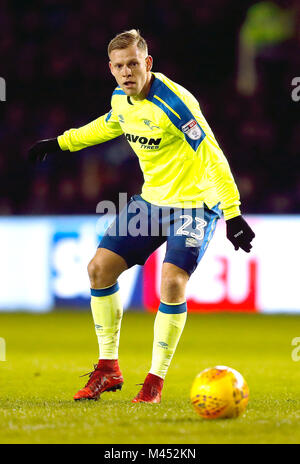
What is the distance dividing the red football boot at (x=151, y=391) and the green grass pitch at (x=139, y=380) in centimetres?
10

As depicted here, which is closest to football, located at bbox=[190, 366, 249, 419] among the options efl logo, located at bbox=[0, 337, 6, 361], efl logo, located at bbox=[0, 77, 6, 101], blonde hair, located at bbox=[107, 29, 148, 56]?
blonde hair, located at bbox=[107, 29, 148, 56]

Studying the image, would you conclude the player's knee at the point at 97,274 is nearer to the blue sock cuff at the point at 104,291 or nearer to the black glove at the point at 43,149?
the blue sock cuff at the point at 104,291

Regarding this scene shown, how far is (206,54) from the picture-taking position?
592 inches

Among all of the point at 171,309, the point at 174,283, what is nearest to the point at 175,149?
the point at 174,283

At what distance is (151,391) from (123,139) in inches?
349

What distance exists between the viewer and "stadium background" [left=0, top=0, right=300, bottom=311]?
11.0 metres

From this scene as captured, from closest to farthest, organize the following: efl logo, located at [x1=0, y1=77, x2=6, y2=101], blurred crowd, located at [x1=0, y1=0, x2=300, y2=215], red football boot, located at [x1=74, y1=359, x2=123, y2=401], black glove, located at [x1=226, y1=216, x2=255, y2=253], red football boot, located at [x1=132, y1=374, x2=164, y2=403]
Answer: black glove, located at [x1=226, y1=216, x2=255, y2=253]
red football boot, located at [x1=132, y1=374, x2=164, y2=403]
red football boot, located at [x1=74, y1=359, x2=123, y2=401]
blurred crowd, located at [x1=0, y1=0, x2=300, y2=215]
efl logo, located at [x1=0, y1=77, x2=6, y2=101]

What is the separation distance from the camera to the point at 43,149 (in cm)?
548

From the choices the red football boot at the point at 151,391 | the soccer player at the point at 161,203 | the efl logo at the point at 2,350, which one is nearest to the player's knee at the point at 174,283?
the soccer player at the point at 161,203

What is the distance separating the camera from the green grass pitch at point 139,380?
3758 mm

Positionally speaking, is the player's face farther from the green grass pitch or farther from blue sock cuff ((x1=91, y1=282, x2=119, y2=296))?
the green grass pitch

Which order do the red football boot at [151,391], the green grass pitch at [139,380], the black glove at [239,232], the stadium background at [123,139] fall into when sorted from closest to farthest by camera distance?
the green grass pitch at [139,380]
the black glove at [239,232]
the red football boot at [151,391]
the stadium background at [123,139]

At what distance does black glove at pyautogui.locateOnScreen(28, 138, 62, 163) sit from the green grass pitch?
147 centimetres
